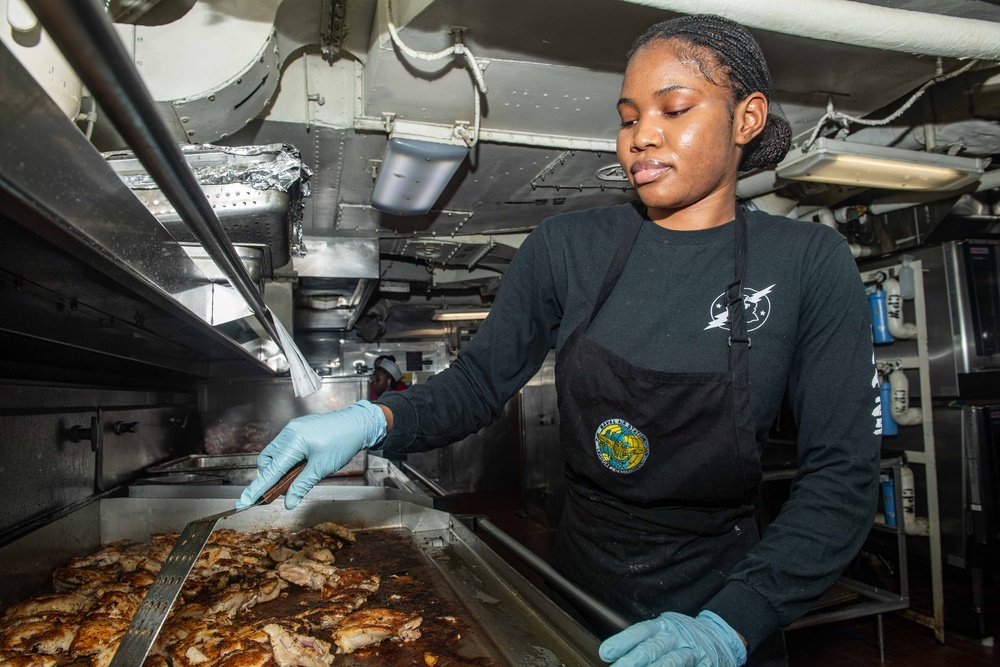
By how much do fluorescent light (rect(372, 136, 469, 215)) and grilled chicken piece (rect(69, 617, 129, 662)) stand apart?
102 inches

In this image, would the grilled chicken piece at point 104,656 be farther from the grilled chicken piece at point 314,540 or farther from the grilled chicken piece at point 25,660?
the grilled chicken piece at point 314,540

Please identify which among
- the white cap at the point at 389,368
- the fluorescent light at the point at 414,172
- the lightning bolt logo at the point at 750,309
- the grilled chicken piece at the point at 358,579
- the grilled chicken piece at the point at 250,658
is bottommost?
the grilled chicken piece at the point at 358,579

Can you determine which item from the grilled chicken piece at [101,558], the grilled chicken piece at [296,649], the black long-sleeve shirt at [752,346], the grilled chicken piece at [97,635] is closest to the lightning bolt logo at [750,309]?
the black long-sleeve shirt at [752,346]

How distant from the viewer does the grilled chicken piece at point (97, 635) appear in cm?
156

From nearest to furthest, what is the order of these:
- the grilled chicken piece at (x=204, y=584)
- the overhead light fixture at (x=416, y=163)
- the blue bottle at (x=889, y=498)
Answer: the grilled chicken piece at (x=204, y=584), the overhead light fixture at (x=416, y=163), the blue bottle at (x=889, y=498)

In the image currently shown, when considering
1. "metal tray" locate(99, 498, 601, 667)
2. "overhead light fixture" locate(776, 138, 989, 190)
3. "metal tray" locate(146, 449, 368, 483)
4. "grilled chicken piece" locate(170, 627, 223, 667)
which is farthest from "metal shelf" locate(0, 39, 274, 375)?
"overhead light fixture" locate(776, 138, 989, 190)

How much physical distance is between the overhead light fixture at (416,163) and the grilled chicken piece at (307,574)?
230 cm

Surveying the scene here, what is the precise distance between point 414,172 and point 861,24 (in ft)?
7.98

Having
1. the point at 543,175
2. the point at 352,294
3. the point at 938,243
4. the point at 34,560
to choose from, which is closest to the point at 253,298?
the point at 34,560

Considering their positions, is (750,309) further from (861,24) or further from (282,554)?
(282,554)

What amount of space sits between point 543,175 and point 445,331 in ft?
22.7

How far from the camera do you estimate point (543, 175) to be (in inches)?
170

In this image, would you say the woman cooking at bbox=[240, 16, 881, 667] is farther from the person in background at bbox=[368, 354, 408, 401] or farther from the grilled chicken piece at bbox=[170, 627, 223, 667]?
the person in background at bbox=[368, 354, 408, 401]

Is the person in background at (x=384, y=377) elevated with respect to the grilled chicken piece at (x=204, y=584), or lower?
elevated
